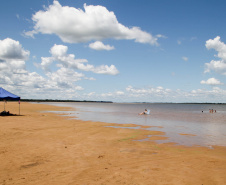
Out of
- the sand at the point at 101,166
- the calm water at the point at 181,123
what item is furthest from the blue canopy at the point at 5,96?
the sand at the point at 101,166

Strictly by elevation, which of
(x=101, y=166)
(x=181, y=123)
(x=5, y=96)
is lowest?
(x=181, y=123)

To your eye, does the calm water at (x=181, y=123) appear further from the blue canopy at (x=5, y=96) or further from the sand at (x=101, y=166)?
the blue canopy at (x=5, y=96)

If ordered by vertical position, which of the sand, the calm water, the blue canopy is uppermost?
the blue canopy

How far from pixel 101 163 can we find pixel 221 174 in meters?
4.54

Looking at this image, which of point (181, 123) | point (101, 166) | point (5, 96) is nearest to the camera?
point (101, 166)

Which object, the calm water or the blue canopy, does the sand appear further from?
the blue canopy

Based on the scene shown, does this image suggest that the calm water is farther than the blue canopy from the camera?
No

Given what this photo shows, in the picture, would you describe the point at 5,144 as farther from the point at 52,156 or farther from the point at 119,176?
the point at 119,176

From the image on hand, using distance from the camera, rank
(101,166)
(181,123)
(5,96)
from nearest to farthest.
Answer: (101,166) < (181,123) < (5,96)

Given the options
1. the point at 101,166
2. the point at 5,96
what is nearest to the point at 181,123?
the point at 101,166

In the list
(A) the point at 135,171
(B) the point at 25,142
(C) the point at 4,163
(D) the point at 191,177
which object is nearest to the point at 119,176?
(A) the point at 135,171

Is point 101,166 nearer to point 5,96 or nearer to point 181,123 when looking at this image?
point 181,123

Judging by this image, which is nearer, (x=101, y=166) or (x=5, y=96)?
(x=101, y=166)

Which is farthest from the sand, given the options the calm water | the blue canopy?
the blue canopy
